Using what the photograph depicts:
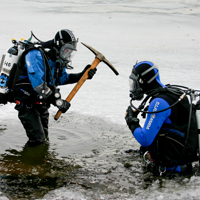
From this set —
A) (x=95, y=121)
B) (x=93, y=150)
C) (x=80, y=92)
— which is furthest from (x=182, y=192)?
(x=80, y=92)

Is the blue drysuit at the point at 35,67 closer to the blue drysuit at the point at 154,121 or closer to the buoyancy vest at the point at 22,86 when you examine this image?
the buoyancy vest at the point at 22,86

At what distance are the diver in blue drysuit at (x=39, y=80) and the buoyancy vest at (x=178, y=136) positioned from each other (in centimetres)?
140

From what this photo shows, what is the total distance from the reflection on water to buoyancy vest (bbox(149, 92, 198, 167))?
106cm

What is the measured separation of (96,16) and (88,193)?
37.3 ft

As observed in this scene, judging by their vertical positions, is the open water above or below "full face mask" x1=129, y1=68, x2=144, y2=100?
below

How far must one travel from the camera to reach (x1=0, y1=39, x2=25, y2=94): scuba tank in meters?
4.43

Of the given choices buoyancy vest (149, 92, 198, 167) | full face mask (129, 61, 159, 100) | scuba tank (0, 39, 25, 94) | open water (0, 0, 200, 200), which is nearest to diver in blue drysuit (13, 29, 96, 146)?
scuba tank (0, 39, 25, 94)

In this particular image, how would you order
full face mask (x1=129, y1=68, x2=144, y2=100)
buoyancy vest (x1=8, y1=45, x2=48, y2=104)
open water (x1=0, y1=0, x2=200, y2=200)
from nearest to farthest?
open water (x1=0, y1=0, x2=200, y2=200), full face mask (x1=129, y1=68, x2=144, y2=100), buoyancy vest (x1=8, y1=45, x2=48, y2=104)

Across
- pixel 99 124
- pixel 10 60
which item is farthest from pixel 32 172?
pixel 99 124

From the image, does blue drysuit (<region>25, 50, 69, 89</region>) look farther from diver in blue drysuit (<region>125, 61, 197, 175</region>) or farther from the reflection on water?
diver in blue drysuit (<region>125, 61, 197, 175</region>)

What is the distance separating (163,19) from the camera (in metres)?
13.5

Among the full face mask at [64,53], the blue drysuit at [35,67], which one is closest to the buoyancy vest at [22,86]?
the blue drysuit at [35,67]

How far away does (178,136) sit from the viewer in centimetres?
347

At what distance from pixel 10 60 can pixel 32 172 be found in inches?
58.0
